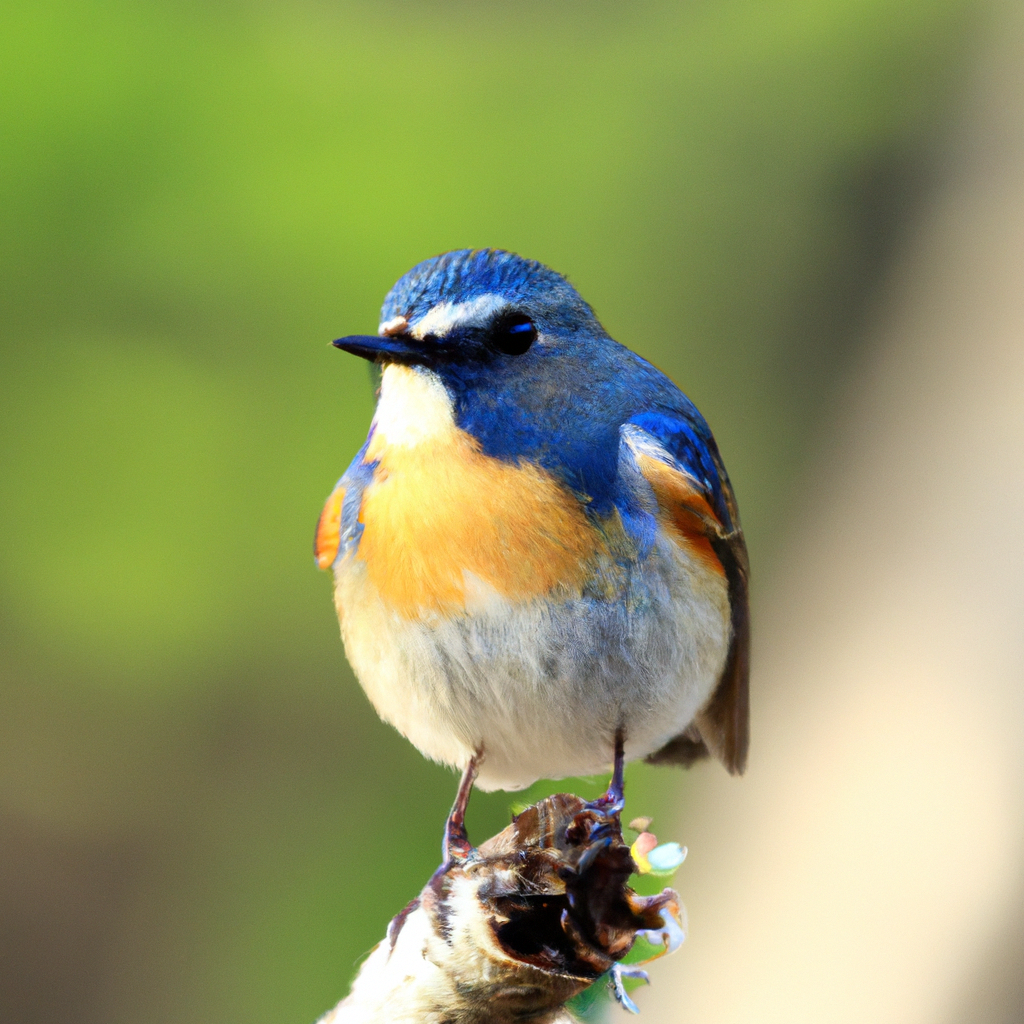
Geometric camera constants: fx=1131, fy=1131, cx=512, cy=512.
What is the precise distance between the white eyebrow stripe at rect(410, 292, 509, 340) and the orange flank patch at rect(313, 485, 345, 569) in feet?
1.30

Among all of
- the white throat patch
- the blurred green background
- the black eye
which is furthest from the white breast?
the blurred green background

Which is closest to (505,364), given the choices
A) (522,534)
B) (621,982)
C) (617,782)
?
(522,534)

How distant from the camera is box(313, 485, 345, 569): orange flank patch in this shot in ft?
5.86

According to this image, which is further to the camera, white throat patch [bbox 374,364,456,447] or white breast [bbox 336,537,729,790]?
white breast [bbox 336,537,729,790]

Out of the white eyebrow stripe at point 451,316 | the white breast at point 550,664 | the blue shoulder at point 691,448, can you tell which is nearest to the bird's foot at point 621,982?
the white breast at point 550,664

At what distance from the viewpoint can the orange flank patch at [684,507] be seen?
1.70 metres

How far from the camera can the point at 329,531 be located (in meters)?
1.82

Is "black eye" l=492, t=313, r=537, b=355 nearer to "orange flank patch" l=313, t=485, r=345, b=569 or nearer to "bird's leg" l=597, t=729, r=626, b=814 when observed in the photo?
"orange flank patch" l=313, t=485, r=345, b=569

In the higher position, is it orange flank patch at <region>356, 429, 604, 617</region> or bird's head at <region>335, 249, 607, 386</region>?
bird's head at <region>335, 249, 607, 386</region>

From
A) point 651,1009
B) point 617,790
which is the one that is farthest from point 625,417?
point 651,1009

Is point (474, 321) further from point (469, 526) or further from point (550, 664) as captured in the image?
point (550, 664)

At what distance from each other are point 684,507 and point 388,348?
0.58 m

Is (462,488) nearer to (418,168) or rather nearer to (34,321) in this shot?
(418,168)

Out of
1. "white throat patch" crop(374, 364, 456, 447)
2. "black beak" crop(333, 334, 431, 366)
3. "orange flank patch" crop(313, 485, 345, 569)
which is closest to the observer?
"black beak" crop(333, 334, 431, 366)
